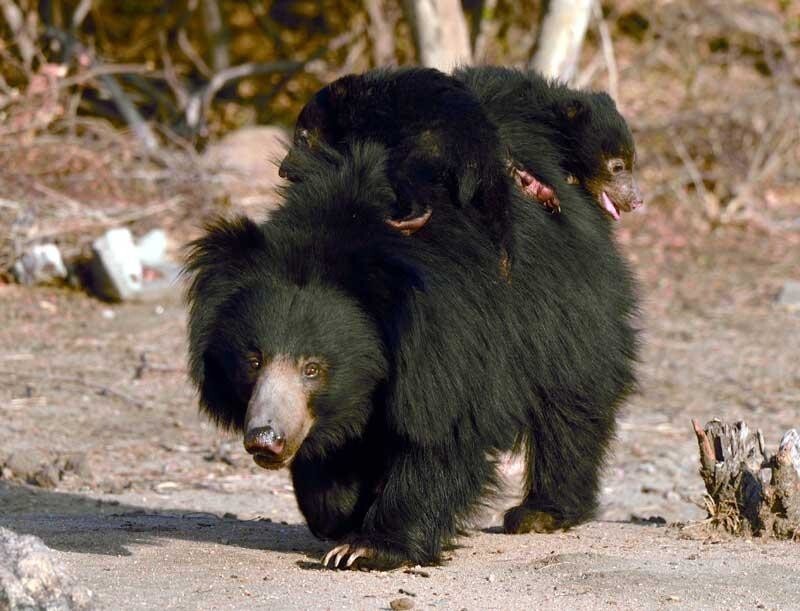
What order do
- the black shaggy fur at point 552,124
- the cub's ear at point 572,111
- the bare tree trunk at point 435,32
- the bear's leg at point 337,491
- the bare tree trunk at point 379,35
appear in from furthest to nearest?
1. the bare tree trunk at point 379,35
2. the bare tree trunk at point 435,32
3. the cub's ear at point 572,111
4. the black shaggy fur at point 552,124
5. the bear's leg at point 337,491

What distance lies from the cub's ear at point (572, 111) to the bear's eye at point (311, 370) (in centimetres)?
131

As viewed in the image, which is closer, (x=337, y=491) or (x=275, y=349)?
(x=275, y=349)

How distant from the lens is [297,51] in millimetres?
12773

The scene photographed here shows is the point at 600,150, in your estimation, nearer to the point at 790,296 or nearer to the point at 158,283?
the point at 158,283

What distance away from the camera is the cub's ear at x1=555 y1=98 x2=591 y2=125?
4.58 metres

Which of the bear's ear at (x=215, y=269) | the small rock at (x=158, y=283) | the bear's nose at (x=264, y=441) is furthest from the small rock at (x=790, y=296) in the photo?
the bear's nose at (x=264, y=441)

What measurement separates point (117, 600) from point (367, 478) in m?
1.01

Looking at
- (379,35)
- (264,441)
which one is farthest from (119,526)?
(379,35)

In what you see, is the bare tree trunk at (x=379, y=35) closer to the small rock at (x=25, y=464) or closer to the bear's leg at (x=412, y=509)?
the small rock at (x=25, y=464)

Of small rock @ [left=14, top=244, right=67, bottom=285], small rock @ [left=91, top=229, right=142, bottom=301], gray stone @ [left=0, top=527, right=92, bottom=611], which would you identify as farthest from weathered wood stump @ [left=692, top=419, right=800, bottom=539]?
small rock @ [left=14, top=244, right=67, bottom=285]

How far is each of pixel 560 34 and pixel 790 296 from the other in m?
2.33

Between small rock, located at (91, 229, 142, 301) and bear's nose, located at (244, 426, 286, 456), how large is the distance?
524 cm

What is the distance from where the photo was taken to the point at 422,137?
159 inches

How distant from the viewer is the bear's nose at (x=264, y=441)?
3.55m
